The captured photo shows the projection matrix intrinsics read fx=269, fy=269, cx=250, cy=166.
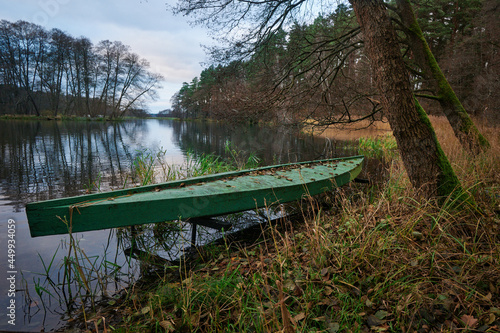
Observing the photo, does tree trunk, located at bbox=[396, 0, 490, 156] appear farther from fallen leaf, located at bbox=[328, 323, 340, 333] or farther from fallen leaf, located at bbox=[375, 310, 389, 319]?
fallen leaf, located at bbox=[328, 323, 340, 333]

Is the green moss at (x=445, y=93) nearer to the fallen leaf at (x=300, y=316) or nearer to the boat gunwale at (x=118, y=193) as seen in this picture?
the boat gunwale at (x=118, y=193)

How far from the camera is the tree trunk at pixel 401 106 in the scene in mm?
2928

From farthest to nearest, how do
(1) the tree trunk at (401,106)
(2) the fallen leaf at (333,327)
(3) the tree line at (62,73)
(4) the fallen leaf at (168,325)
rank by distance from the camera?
(3) the tree line at (62,73), (1) the tree trunk at (401,106), (4) the fallen leaf at (168,325), (2) the fallen leaf at (333,327)

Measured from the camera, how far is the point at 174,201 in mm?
3100

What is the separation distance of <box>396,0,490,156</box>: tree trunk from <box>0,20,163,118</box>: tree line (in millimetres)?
34089

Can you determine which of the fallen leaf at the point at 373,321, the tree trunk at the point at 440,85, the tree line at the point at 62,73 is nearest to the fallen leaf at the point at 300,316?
the fallen leaf at the point at 373,321

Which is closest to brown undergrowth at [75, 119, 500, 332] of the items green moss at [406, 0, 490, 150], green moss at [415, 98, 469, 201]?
green moss at [415, 98, 469, 201]

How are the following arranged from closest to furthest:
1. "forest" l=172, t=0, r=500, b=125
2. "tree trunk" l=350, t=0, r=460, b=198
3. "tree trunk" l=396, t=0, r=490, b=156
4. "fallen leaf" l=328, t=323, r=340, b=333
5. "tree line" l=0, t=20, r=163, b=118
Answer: "fallen leaf" l=328, t=323, r=340, b=333, "tree trunk" l=350, t=0, r=460, b=198, "tree trunk" l=396, t=0, r=490, b=156, "forest" l=172, t=0, r=500, b=125, "tree line" l=0, t=20, r=163, b=118

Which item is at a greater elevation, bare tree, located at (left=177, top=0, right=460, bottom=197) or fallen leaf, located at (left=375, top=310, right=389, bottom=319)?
bare tree, located at (left=177, top=0, right=460, bottom=197)

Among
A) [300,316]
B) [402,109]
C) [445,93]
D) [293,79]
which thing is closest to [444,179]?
[402,109]

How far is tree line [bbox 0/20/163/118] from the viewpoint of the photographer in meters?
28.5

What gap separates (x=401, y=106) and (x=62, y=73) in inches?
1599

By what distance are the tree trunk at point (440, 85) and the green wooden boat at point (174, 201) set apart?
2529 millimetres

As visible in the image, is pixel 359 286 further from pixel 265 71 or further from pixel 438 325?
pixel 265 71
